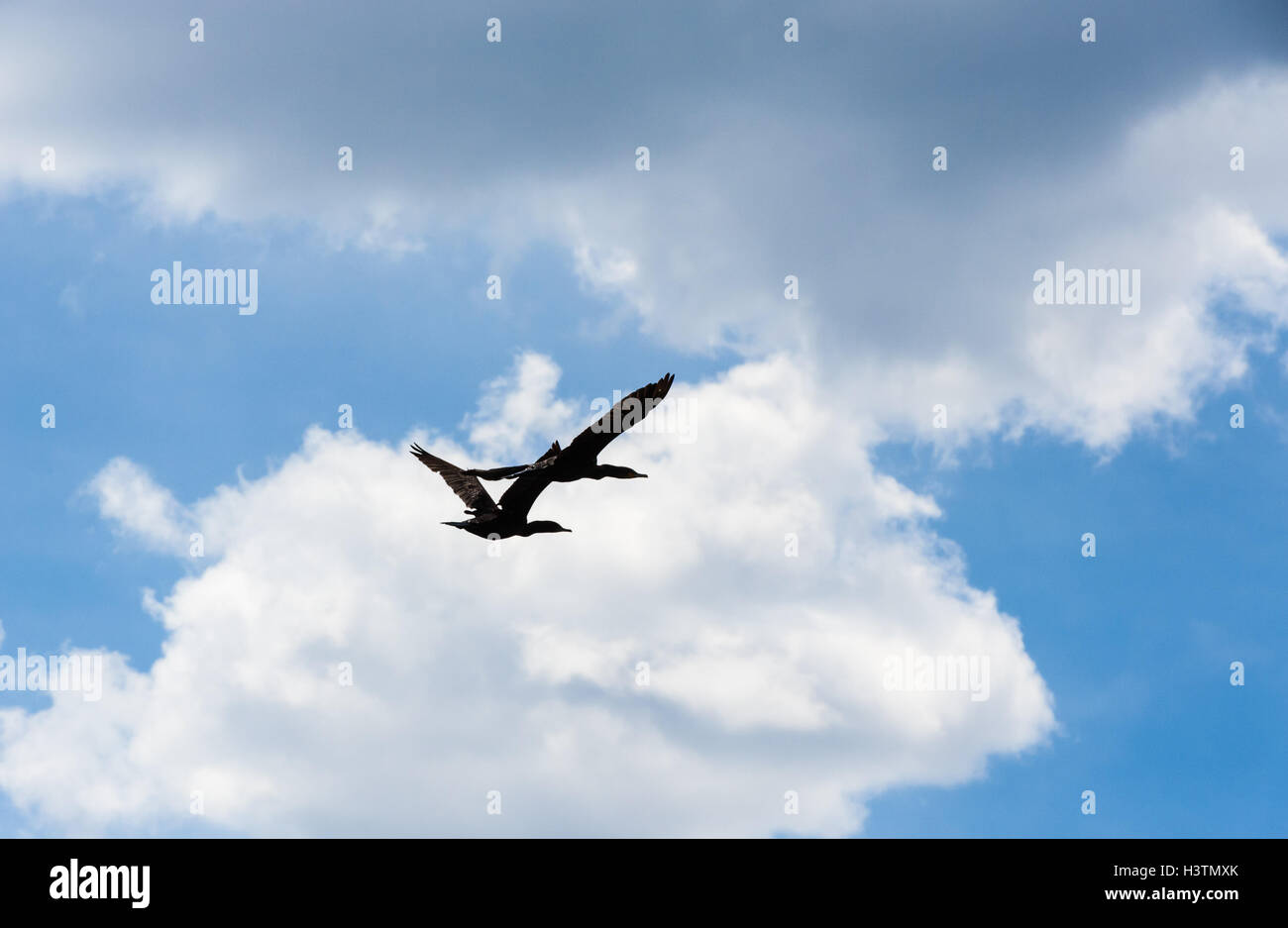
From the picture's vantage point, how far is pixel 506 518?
121ft

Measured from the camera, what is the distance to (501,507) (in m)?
36.7

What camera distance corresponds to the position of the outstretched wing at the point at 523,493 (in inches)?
1398

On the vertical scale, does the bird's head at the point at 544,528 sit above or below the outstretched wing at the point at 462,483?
below

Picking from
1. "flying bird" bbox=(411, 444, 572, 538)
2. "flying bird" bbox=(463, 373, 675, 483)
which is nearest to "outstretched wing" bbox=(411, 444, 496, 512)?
"flying bird" bbox=(411, 444, 572, 538)

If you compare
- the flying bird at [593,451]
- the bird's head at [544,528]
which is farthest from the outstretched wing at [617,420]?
the bird's head at [544,528]

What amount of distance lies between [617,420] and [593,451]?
4.92ft

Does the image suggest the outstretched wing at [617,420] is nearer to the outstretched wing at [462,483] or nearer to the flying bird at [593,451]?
the flying bird at [593,451]

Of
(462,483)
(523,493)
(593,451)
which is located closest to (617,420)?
(593,451)

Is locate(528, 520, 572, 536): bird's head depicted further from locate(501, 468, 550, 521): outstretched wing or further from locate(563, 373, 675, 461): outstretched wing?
locate(563, 373, 675, 461): outstretched wing

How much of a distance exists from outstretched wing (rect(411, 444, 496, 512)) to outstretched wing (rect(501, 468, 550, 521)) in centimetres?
66
